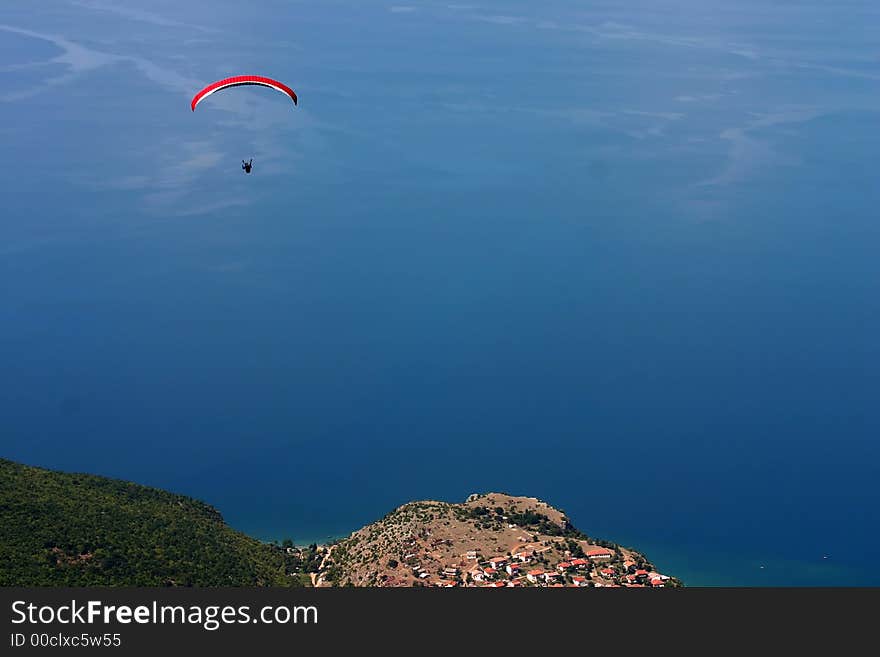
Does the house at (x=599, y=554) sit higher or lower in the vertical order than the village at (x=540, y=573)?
higher

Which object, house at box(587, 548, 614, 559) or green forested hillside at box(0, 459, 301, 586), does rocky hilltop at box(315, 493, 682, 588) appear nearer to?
house at box(587, 548, 614, 559)

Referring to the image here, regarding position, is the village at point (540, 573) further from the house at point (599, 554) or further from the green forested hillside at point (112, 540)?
the green forested hillside at point (112, 540)

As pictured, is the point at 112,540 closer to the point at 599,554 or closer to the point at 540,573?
the point at 540,573

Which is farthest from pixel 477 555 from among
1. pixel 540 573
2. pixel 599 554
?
pixel 599 554

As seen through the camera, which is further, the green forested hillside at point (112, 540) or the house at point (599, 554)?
the house at point (599, 554)

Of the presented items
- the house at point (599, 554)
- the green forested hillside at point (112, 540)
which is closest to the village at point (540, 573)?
the house at point (599, 554)

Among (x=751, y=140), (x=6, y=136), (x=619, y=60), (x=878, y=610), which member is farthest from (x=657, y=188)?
(x=878, y=610)

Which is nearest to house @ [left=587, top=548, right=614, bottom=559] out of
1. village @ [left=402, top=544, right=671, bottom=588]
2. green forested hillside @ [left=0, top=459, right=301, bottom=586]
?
village @ [left=402, top=544, right=671, bottom=588]
